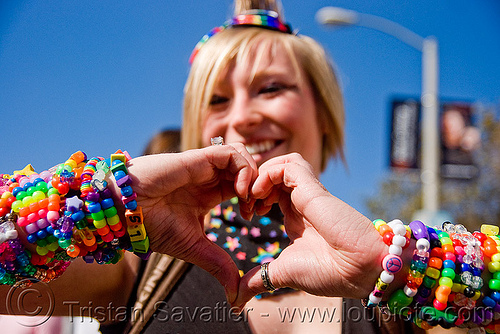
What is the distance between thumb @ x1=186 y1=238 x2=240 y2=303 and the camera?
5.08ft

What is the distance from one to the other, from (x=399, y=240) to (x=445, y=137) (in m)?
8.01

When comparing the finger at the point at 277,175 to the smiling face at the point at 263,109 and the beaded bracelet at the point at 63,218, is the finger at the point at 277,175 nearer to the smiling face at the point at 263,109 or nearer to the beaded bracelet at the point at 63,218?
the beaded bracelet at the point at 63,218

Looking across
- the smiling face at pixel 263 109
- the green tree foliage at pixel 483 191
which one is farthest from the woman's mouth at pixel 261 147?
the green tree foliage at pixel 483 191

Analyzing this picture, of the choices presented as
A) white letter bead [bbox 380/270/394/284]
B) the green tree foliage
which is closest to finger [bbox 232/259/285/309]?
white letter bead [bbox 380/270/394/284]

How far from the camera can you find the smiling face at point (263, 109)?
91.0 inches

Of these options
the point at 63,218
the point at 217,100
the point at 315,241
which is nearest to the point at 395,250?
the point at 315,241

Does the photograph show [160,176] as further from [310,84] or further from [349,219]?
[310,84]

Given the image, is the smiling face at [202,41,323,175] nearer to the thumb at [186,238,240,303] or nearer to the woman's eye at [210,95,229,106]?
the woman's eye at [210,95,229,106]

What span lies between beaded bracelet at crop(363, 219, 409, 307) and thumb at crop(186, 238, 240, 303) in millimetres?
455

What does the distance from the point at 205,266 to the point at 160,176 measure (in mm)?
388

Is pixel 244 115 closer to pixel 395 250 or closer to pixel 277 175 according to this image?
pixel 277 175

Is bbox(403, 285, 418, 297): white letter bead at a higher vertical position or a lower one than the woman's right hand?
lower

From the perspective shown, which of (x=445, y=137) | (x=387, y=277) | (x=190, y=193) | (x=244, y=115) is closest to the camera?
(x=387, y=277)

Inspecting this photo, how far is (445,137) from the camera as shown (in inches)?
337
